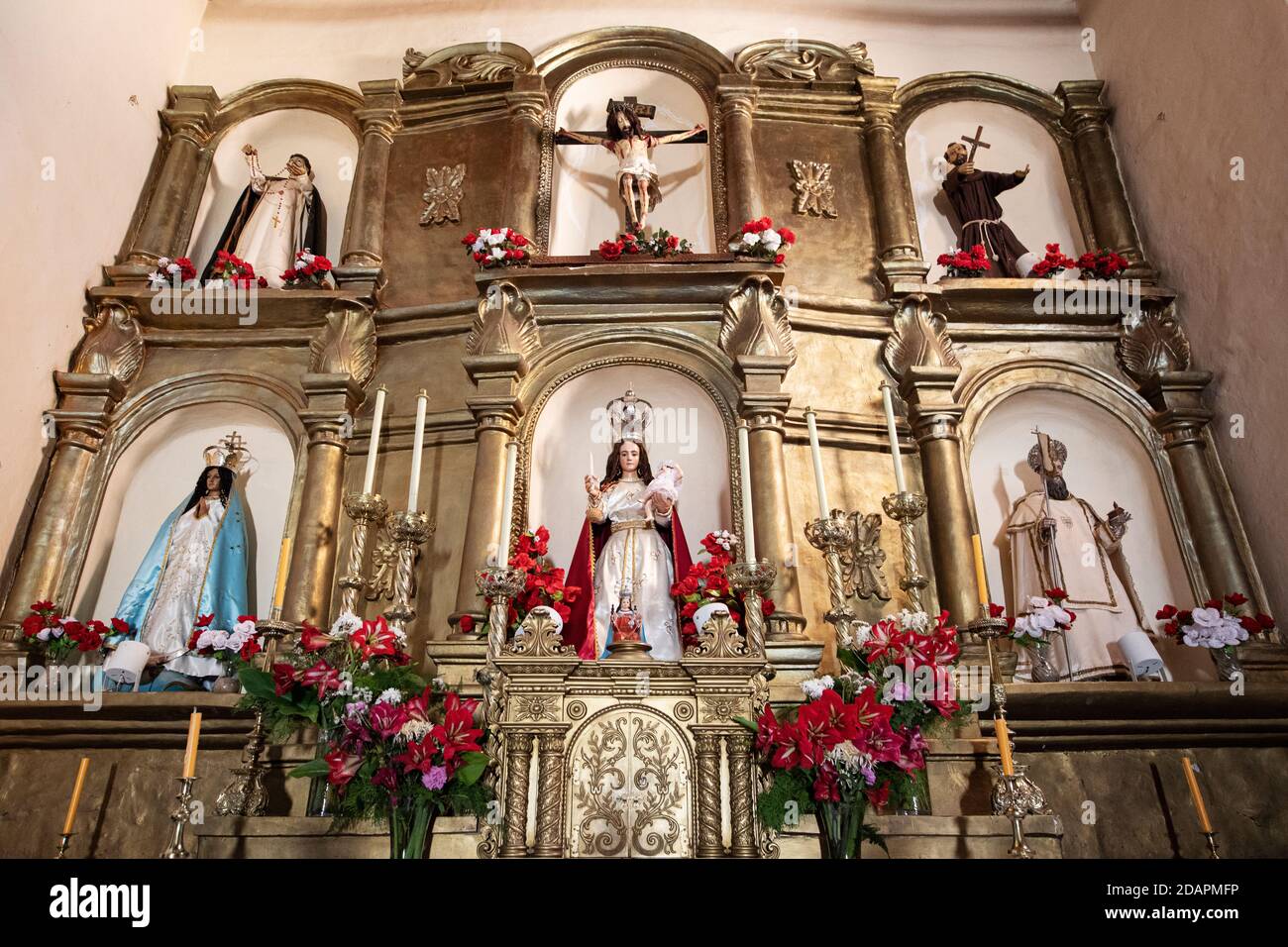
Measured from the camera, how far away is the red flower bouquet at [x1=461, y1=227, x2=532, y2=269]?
676 cm

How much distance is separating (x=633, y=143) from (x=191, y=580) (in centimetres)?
463

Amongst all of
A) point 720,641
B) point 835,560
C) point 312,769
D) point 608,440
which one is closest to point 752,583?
point 720,641

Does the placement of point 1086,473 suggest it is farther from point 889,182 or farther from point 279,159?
point 279,159

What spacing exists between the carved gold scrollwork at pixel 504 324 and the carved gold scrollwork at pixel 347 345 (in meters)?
Result: 0.73

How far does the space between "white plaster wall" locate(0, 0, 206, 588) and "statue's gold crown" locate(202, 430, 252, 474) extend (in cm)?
106

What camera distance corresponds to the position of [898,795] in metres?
3.83

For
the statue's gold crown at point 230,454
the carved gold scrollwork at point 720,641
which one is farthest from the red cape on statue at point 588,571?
the statue's gold crown at point 230,454

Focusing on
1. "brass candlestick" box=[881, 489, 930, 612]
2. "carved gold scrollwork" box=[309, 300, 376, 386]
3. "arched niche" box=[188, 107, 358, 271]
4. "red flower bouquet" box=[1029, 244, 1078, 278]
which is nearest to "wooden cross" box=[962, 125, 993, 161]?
"red flower bouquet" box=[1029, 244, 1078, 278]

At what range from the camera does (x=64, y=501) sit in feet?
20.5

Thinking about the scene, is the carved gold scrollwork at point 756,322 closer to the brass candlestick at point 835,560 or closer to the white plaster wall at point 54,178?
the brass candlestick at point 835,560

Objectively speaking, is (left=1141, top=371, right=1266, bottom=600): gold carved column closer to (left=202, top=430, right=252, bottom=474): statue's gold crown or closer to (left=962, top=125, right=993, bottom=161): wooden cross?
(left=962, top=125, right=993, bottom=161): wooden cross

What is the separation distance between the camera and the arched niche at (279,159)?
8.11m
